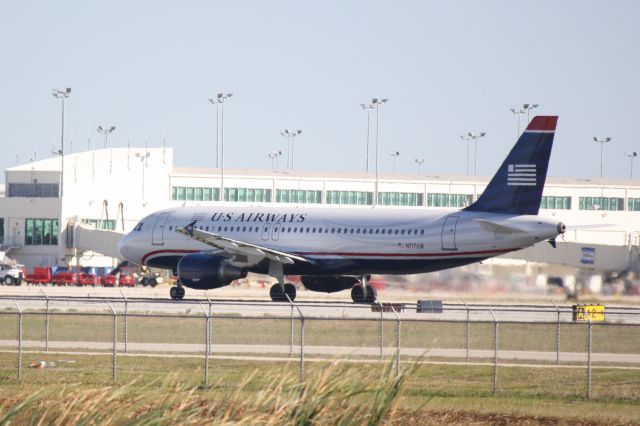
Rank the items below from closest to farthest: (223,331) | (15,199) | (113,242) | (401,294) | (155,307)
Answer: (223,331) → (155,307) → (401,294) → (113,242) → (15,199)

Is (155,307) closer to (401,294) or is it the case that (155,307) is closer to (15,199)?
(401,294)

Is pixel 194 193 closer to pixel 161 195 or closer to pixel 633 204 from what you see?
pixel 161 195

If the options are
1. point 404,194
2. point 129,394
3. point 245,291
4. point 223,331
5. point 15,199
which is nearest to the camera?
point 129,394

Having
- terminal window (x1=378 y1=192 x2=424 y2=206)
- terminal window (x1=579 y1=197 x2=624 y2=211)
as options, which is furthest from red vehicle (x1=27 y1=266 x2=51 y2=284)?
terminal window (x1=579 y1=197 x2=624 y2=211)

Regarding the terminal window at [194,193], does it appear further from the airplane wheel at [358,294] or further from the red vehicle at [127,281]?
the airplane wheel at [358,294]

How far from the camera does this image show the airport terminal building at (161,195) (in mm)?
90562

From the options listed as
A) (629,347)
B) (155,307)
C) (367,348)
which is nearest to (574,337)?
(629,347)

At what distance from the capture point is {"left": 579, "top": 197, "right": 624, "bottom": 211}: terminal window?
102750 millimetres

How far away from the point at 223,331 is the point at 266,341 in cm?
294

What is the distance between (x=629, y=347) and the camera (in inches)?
1506

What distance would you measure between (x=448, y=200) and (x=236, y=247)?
50.2 metres

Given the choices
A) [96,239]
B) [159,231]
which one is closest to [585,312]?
[159,231]

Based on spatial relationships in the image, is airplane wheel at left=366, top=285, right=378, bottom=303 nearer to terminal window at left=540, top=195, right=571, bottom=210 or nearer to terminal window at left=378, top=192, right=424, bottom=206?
terminal window at left=378, top=192, right=424, bottom=206

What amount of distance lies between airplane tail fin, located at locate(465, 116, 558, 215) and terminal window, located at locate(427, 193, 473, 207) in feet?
163
